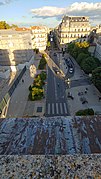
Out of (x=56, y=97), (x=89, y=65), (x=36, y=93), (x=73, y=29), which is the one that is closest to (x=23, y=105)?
(x=36, y=93)

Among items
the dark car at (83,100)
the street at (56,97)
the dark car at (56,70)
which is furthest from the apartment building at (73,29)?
the dark car at (83,100)

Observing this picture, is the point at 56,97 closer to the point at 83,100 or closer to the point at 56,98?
the point at 56,98

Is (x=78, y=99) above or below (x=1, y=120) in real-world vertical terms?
below

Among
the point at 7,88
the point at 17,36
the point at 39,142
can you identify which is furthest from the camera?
the point at 17,36

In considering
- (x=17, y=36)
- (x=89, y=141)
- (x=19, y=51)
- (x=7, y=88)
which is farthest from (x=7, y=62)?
(x=89, y=141)

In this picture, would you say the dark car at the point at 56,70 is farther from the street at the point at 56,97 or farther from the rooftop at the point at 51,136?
the rooftop at the point at 51,136

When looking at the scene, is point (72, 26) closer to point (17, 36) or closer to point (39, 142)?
point (17, 36)

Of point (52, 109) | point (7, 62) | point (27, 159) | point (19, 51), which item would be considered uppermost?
point (27, 159)
